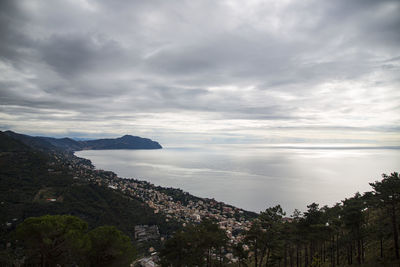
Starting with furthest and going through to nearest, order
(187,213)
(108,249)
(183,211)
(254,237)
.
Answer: (183,211), (187,213), (254,237), (108,249)

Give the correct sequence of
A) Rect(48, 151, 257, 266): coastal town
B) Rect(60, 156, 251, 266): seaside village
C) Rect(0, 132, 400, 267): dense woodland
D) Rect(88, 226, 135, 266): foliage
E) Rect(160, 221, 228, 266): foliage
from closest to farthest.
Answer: Rect(0, 132, 400, 267): dense woodland → Rect(88, 226, 135, 266): foliage → Rect(160, 221, 228, 266): foliage → Rect(60, 156, 251, 266): seaside village → Rect(48, 151, 257, 266): coastal town

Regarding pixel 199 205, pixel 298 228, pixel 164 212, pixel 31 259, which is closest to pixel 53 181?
pixel 164 212

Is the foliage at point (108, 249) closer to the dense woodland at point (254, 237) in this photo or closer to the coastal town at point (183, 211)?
the dense woodland at point (254, 237)

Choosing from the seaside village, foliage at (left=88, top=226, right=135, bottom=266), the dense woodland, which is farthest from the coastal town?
foliage at (left=88, top=226, right=135, bottom=266)

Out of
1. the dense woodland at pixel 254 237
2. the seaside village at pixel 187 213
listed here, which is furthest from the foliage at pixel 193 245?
the seaside village at pixel 187 213

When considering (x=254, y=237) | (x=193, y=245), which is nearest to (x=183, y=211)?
(x=193, y=245)

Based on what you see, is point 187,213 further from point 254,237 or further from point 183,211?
point 254,237

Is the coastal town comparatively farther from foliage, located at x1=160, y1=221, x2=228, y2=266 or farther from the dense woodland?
the dense woodland

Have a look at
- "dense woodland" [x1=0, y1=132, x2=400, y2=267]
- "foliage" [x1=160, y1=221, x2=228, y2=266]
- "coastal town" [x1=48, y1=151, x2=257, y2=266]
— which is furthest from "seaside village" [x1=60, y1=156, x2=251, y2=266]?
"dense woodland" [x1=0, y1=132, x2=400, y2=267]

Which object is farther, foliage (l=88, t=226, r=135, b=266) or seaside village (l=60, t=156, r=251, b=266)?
seaside village (l=60, t=156, r=251, b=266)

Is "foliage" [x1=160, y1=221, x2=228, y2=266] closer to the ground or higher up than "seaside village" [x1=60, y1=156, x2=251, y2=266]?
higher up

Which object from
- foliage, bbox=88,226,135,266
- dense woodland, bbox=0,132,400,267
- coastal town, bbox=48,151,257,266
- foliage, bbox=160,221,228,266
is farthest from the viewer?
coastal town, bbox=48,151,257,266
